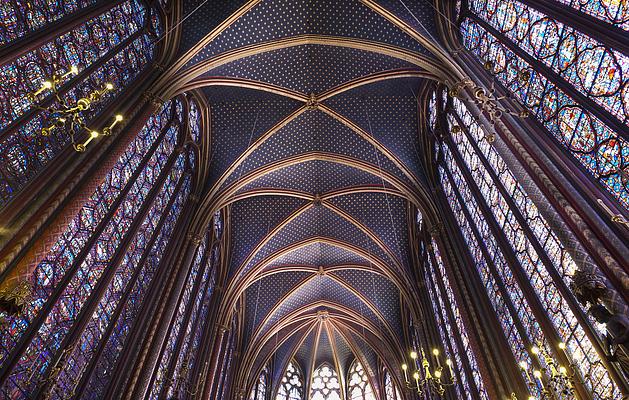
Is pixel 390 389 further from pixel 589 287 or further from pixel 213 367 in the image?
pixel 589 287

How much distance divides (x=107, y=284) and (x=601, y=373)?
928cm

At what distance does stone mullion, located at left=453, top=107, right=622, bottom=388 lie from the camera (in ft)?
23.6

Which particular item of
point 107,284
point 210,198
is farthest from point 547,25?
point 210,198

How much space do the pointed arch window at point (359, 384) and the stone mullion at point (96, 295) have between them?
17423 mm

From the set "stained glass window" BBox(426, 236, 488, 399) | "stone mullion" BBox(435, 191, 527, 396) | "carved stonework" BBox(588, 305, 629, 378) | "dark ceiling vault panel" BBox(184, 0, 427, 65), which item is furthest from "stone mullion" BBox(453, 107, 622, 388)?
"dark ceiling vault panel" BBox(184, 0, 427, 65)

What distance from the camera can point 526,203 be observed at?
953 centimetres

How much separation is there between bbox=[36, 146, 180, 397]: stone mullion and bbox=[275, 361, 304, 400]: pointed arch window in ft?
52.7

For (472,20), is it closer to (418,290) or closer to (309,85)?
(309,85)

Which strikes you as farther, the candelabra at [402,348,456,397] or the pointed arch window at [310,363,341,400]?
the pointed arch window at [310,363,341,400]

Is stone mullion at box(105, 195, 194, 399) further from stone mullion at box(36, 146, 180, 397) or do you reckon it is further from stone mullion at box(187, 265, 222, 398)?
stone mullion at box(187, 265, 222, 398)

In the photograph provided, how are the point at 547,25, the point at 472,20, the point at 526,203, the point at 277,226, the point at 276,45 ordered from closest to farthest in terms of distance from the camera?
the point at 547,25, the point at 526,203, the point at 472,20, the point at 276,45, the point at 277,226

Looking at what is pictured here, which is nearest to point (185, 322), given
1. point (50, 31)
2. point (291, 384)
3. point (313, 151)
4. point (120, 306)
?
point (120, 306)

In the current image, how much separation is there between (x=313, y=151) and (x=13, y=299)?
12375 millimetres

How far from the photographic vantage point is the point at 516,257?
9953mm
